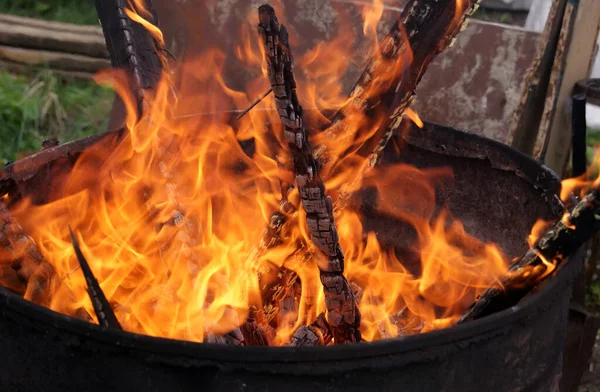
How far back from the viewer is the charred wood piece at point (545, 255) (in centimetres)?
164

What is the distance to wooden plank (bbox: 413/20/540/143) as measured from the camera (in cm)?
386

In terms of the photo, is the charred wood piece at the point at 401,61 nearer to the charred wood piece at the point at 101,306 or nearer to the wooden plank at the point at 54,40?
the charred wood piece at the point at 101,306

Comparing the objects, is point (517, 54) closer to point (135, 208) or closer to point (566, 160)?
point (566, 160)

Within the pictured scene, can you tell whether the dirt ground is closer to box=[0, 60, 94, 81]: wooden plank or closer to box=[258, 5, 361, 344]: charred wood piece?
box=[258, 5, 361, 344]: charred wood piece

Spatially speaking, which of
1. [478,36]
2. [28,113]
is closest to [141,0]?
[478,36]

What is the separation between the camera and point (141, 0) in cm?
251

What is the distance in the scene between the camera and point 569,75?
10.7ft

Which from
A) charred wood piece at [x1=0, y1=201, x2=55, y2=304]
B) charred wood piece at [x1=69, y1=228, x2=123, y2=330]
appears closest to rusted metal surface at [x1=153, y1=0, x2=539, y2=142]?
charred wood piece at [x1=0, y1=201, x2=55, y2=304]

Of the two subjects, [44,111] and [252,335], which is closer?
[252,335]

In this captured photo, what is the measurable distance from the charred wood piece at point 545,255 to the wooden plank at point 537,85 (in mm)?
1756

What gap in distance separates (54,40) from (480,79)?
143 inches

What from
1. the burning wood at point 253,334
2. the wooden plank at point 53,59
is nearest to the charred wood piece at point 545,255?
the burning wood at point 253,334

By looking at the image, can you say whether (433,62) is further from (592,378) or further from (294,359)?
(294,359)

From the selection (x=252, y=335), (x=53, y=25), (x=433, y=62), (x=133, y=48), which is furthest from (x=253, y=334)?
(x=53, y=25)
